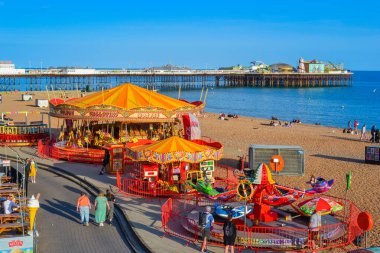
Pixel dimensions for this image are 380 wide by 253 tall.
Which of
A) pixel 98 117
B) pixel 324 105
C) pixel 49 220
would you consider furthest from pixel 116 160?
pixel 324 105

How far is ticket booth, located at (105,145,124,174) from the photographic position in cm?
2102

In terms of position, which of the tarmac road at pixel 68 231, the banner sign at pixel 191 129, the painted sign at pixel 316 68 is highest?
the painted sign at pixel 316 68

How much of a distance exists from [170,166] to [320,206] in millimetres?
6441

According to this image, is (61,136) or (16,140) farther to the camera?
(16,140)

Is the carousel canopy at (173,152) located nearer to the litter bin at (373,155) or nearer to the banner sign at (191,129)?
the banner sign at (191,129)

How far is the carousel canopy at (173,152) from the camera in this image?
1742 cm

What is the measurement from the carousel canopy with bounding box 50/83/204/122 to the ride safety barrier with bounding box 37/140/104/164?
1.53m

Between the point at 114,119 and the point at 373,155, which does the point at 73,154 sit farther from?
the point at 373,155

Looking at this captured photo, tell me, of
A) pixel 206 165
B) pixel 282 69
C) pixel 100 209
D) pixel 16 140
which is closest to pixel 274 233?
pixel 100 209

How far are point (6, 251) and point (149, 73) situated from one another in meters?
103

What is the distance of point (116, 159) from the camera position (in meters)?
21.0

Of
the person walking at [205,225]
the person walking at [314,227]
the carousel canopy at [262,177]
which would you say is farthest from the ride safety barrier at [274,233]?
the carousel canopy at [262,177]

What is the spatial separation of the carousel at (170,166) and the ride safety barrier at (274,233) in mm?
2791

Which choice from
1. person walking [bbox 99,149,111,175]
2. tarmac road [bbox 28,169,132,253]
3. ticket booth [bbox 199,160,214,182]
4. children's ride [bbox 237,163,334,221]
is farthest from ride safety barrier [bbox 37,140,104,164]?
children's ride [bbox 237,163,334,221]
